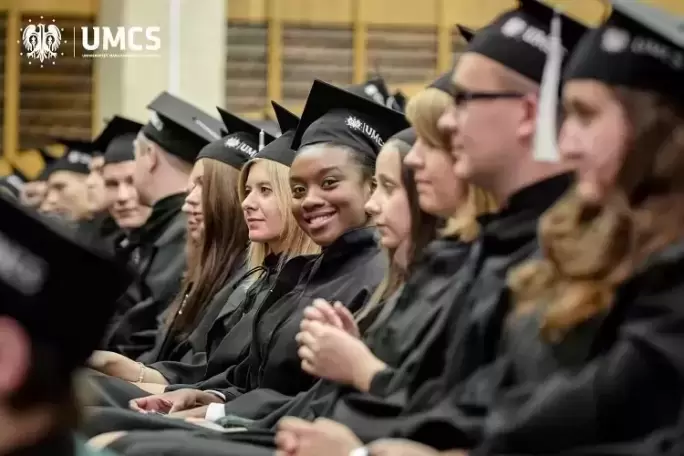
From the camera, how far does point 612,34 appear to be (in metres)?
2.06

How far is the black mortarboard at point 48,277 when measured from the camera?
1.54m

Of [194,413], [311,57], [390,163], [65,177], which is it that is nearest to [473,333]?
[390,163]

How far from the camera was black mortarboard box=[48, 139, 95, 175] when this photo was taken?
759 centimetres

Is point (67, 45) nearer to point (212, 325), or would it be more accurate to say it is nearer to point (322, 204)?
point (212, 325)

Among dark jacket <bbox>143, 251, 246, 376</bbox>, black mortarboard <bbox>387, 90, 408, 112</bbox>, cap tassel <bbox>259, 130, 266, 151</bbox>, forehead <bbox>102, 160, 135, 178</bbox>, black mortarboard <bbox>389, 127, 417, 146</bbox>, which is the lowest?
dark jacket <bbox>143, 251, 246, 376</bbox>

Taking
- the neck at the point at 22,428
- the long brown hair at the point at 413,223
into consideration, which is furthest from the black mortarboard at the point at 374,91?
the neck at the point at 22,428

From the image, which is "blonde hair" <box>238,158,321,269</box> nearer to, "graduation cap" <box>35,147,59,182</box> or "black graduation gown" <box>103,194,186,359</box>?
"black graduation gown" <box>103,194,186,359</box>

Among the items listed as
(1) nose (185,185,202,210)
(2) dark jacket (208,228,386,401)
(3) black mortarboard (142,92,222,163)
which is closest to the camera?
(2) dark jacket (208,228,386,401)

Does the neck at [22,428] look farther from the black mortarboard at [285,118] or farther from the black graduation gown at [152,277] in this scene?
the black graduation gown at [152,277]

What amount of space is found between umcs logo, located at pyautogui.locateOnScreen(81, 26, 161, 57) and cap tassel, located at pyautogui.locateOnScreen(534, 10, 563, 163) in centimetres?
623

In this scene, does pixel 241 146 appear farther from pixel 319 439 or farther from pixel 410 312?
pixel 319 439

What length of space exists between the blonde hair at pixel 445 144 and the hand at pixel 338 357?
32cm

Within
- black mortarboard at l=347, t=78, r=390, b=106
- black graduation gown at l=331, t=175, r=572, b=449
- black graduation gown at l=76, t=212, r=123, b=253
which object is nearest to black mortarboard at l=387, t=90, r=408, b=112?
black mortarboard at l=347, t=78, r=390, b=106

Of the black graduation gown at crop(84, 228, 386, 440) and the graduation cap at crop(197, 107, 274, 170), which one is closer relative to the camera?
the black graduation gown at crop(84, 228, 386, 440)
